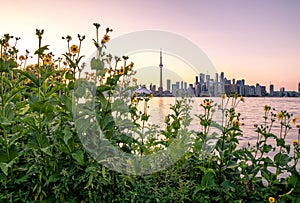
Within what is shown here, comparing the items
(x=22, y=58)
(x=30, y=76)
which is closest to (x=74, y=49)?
(x=30, y=76)

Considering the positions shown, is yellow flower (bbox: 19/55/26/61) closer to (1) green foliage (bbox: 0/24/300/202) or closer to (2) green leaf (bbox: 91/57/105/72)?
(1) green foliage (bbox: 0/24/300/202)

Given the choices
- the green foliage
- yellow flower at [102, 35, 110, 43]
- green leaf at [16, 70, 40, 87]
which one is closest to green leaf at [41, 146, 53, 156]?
the green foliage

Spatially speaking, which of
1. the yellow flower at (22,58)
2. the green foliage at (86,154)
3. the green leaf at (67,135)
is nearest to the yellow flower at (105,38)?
the green foliage at (86,154)

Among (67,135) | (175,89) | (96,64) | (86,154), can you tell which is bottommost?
(86,154)

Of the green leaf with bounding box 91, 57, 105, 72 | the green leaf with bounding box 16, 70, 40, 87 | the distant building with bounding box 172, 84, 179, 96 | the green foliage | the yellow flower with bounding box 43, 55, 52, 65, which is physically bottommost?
the green foliage

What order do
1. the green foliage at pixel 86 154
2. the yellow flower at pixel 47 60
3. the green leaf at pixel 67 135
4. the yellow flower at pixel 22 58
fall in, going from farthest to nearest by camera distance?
1. the yellow flower at pixel 22 58
2. the yellow flower at pixel 47 60
3. the green foliage at pixel 86 154
4. the green leaf at pixel 67 135

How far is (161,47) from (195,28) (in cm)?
144

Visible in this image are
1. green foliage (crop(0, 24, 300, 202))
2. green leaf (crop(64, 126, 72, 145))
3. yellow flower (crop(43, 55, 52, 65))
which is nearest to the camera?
green leaf (crop(64, 126, 72, 145))

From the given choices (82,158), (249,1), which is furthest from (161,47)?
(249,1)

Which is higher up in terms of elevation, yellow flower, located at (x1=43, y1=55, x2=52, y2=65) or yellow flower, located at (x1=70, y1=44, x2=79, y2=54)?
yellow flower, located at (x1=70, y1=44, x2=79, y2=54)

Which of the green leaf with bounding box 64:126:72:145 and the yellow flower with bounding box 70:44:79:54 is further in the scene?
the yellow flower with bounding box 70:44:79:54

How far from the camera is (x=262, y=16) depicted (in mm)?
5199

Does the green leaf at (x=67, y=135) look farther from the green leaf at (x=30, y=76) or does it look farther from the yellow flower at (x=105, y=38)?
the yellow flower at (x=105, y=38)

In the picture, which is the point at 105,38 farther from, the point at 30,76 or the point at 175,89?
the point at 175,89
